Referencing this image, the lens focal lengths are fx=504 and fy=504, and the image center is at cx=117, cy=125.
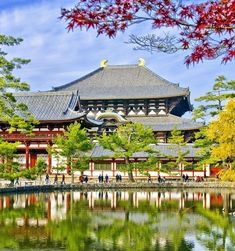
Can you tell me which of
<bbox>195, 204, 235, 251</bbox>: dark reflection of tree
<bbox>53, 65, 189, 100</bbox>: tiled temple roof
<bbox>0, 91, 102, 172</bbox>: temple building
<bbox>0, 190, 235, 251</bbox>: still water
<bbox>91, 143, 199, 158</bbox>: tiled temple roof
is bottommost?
<bbox>195, 204, 235, 251</bbox>: dark reflection of tree

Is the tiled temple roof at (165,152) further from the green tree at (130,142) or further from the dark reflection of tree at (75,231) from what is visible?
the dark reflection of tree at (75,231)

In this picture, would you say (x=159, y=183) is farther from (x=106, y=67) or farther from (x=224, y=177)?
(x=106, y=67)

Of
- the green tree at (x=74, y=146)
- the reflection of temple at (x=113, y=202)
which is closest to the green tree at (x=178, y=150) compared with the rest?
the green tree at (x=74, y=146)

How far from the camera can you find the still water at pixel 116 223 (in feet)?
53.3

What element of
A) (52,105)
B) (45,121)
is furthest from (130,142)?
(52,105)

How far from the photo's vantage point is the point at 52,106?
1983 inches

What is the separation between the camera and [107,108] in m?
61.5

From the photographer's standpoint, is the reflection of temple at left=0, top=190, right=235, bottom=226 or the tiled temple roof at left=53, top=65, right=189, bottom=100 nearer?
the reflection of temple at left=0, top=190, right=235, bottom=226

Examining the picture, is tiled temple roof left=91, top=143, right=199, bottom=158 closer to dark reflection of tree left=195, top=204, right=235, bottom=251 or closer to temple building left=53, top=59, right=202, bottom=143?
temple building left=53, top=59, right=202, bottom=143

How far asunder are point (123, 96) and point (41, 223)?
39.8 metres

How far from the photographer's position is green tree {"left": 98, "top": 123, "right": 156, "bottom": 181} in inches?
1708

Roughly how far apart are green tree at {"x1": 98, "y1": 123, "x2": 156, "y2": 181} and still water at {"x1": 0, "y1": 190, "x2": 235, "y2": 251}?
9.94m

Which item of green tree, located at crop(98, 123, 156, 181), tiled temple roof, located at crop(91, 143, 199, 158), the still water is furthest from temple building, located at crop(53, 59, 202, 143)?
the still water

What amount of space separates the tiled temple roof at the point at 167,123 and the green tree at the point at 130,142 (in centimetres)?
881
